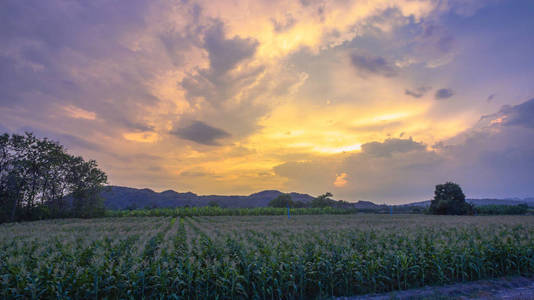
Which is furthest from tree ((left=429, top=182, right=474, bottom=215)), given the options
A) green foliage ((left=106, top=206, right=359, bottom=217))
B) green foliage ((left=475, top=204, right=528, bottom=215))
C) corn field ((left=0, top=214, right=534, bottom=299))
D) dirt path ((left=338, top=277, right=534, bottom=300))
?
dirt path ((left=338, top=277, right=534, bottom=300))

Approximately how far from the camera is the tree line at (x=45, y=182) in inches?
1799

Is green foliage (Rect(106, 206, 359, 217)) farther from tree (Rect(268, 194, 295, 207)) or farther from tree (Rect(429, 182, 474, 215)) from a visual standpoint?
tree (Rect(268, 194, 295, 207))

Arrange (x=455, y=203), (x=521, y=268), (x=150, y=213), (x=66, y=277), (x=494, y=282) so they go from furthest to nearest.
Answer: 1. (x=150, y=213)
2. (x=455, y=203)
3. (x=521, y=268)
4. (x=494, y=282)
5. (x=66, y=277)

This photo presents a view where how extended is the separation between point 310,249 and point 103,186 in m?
62.5

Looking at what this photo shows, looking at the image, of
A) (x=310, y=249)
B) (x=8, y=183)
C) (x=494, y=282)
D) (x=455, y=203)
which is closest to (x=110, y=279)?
(x=310, y=249)

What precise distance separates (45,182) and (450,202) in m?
82.2

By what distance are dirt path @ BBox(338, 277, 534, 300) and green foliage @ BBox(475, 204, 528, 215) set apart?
63.2 meters

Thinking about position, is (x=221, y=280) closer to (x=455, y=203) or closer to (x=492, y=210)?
(x=455, y=203)

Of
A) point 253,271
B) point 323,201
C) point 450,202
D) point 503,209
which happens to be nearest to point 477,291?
point 253,271

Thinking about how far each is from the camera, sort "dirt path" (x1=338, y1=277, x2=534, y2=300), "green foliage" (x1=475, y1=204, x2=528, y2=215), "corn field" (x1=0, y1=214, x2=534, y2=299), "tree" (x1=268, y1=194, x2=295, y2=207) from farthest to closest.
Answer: "tree" (x1=268, y1=194, x2=295, y2=207), "green foliage" (x1=475, y1=204, x2=528, y2=215), "dirt path" (x1=338, y1=277, x2=534, y2=300), "corn field" (x1=0, y1=214, x2=534, y2=299)

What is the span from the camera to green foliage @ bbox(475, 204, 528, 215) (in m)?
59.1

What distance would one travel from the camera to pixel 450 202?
190 ft

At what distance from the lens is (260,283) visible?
888 centimetres

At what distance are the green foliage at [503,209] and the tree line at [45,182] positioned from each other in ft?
273
